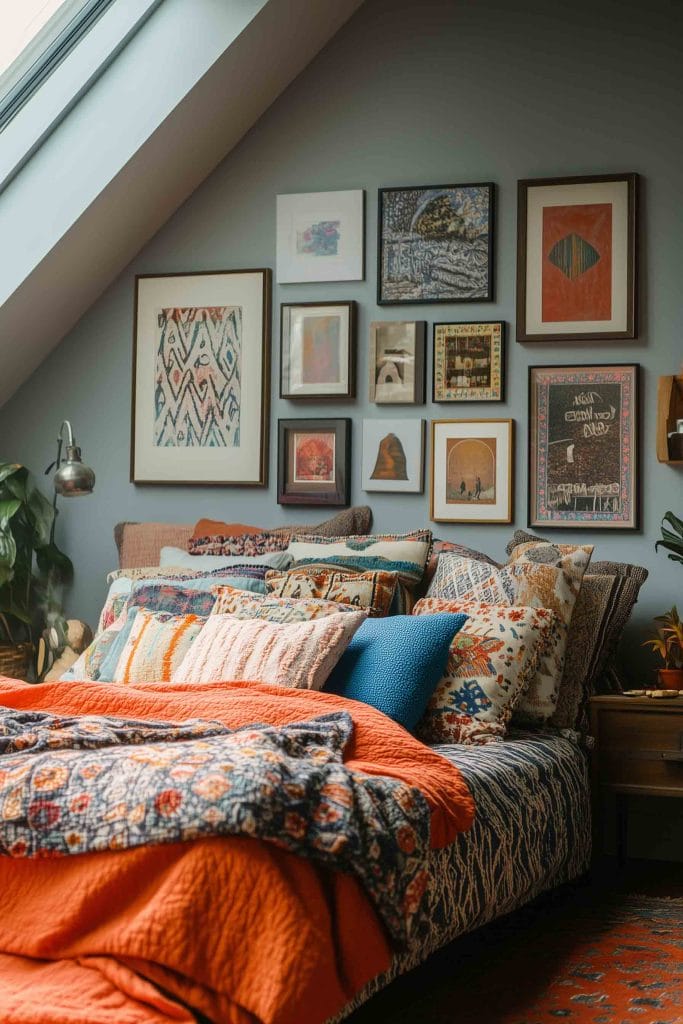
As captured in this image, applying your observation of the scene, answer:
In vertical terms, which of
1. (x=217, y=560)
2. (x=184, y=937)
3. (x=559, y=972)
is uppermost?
(x=217, y=560)

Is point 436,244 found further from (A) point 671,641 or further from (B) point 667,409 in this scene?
(A) point 671,641

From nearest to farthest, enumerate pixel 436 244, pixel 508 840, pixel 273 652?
pixel 508 840
pixel 273 652
pixel 436 244

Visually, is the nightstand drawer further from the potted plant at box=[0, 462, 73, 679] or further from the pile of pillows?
the potted plant at box=[0, 462, 73, 679]

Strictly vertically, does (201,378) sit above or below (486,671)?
above

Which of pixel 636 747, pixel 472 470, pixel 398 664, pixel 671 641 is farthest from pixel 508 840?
pixel 472 470

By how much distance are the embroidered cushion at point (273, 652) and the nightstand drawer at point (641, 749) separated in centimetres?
86

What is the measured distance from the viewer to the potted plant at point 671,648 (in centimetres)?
347

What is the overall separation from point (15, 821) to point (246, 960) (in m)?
0.41

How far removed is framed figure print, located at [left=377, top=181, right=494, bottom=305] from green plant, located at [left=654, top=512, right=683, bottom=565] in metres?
0.93

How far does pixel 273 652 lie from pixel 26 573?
1.68 metres

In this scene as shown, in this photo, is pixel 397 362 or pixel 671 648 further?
pixel 397 362

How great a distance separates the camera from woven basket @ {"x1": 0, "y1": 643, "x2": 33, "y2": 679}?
408 cm

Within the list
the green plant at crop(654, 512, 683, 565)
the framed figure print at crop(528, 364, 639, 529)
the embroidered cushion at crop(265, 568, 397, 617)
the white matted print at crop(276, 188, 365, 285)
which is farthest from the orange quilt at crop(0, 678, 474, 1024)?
the white matted print at crop(276, 188, 365, 285)

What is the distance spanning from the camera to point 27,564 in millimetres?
4211
